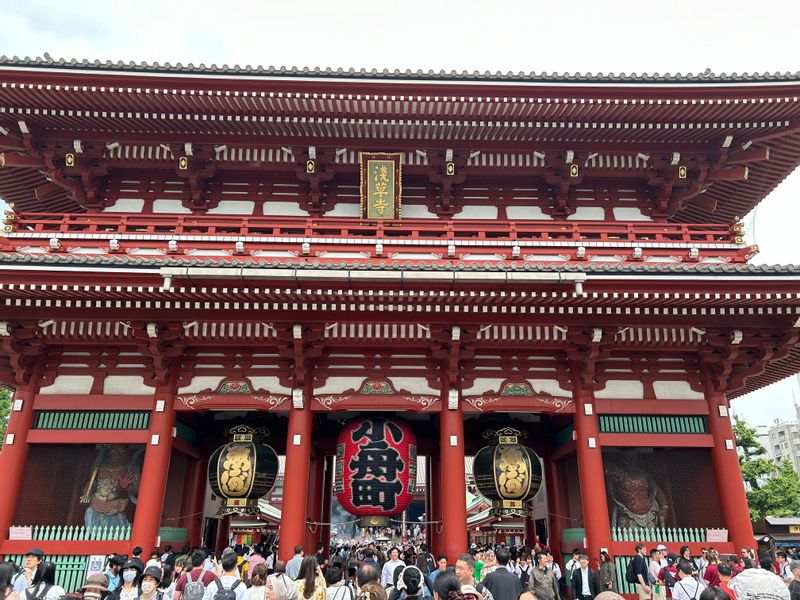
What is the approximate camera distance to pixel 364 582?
4.42 meters

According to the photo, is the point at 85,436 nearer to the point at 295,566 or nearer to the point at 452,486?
the point at 295,566

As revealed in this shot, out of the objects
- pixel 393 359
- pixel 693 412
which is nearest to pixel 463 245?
pixel 393 359

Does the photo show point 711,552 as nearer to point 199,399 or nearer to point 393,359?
point 393,359

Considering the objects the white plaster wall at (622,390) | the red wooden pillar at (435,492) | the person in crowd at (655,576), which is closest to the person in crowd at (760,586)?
the person in crowd at (655,576)

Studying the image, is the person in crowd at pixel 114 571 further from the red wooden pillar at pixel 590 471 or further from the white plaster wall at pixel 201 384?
the red wooden pillar at pixel 590 471

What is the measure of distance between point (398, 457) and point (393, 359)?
194 centimetres

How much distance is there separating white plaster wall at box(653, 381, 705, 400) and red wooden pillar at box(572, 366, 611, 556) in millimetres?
1481

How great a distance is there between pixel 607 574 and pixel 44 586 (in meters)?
8.01

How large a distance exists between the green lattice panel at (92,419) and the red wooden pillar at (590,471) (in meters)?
8.33

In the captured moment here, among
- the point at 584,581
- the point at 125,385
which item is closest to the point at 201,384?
the point at 125,385

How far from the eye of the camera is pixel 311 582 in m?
Result: 5.16

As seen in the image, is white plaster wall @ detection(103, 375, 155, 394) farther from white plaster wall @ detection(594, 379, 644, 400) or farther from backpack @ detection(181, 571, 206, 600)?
white plaster wall @ detection(594, 379, 644, 400)

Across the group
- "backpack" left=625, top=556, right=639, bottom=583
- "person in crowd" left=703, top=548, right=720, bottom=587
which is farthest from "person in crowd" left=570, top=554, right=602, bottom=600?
"person in crowd" left=703, top=548, right=720, bottom=587

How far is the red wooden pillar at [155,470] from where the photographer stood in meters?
9.49
